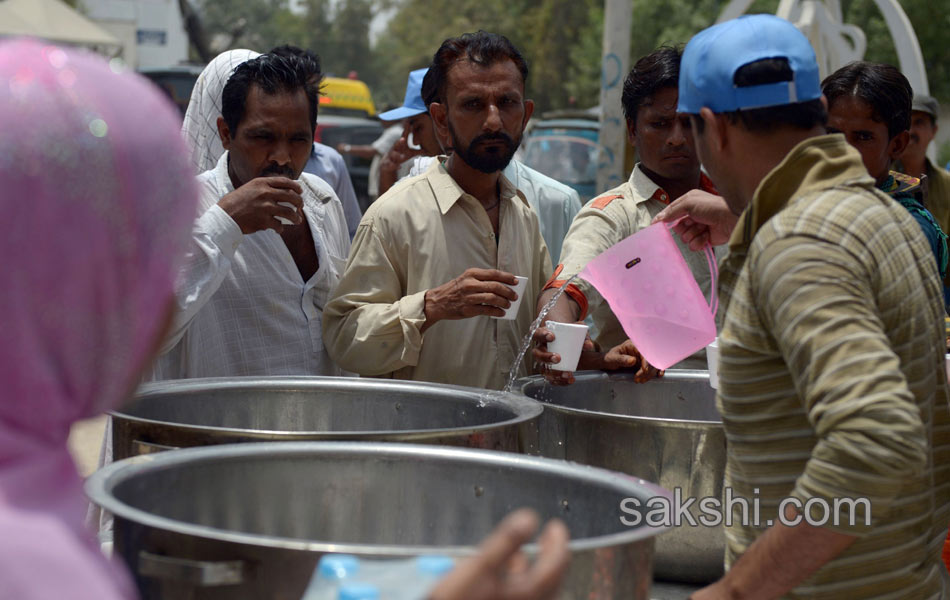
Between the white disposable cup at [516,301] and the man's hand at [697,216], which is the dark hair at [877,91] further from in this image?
the white disposable cup at [516,301]

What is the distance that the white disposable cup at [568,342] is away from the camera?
278 cm

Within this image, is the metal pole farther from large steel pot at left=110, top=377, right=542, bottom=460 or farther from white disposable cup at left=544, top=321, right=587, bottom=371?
large steel pot at left=110, top=377, right=542, bottom=460

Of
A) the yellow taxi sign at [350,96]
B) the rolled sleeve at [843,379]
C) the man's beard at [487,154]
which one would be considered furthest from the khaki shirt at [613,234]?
the yellow taxi sign at [350,96]

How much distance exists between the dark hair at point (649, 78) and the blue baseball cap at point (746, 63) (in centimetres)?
166

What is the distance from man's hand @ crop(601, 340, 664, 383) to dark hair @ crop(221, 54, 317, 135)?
1239 mm

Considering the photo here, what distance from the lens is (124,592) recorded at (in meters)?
1.12

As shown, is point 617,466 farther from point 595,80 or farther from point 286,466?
point 595,80

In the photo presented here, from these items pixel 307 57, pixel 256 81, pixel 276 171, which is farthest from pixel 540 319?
pixel 307 57

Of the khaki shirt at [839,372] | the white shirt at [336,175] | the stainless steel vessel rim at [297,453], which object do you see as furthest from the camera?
the white shirt at [336,175]

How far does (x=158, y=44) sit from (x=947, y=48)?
29485mm

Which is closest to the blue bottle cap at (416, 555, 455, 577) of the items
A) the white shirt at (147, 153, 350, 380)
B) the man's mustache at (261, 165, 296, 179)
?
the white shirt at (147, 153, 350, 380)

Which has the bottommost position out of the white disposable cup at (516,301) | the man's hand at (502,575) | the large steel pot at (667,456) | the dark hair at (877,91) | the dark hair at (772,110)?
the large steel pot at (667,456)

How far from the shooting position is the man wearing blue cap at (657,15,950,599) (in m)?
1.53

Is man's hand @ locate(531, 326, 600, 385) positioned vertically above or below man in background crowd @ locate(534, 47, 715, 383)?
below
